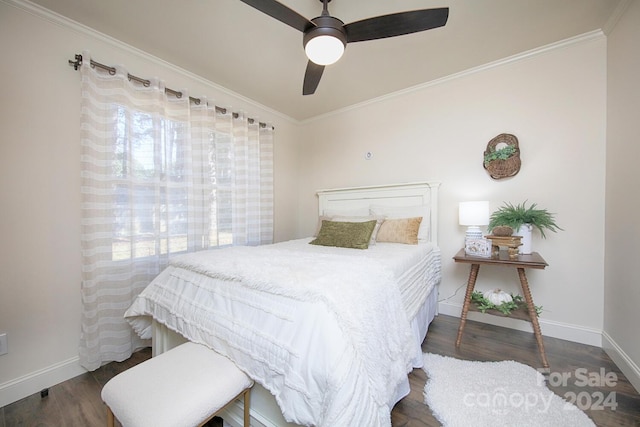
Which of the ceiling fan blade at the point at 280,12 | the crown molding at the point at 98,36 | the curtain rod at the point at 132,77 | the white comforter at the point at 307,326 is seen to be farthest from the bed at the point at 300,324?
the crown molding at the point at 98,36

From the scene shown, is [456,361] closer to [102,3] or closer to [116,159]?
[116,159]

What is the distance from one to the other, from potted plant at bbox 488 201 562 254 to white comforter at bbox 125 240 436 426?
4.24ft

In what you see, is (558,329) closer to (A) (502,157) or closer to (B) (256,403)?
(A) (502,157)

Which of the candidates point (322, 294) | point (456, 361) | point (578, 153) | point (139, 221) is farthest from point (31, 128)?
point (578, 153)

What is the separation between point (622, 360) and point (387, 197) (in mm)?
2159

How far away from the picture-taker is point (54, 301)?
5.74ft

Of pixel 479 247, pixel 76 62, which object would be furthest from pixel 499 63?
pixel 76 62

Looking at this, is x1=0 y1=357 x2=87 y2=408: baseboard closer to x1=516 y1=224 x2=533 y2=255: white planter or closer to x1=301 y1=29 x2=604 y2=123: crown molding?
x1=516 y1=224 x2=533 y2=255: white planter

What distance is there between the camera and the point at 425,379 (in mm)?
1649

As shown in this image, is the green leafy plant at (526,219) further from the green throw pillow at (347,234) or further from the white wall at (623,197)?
the green throw pillow at (347,234)

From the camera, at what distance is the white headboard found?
268 cm

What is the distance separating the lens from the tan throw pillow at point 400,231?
2.48 meters

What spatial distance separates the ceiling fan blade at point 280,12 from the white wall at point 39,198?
1604 millimetres

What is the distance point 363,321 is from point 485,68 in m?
2.79
